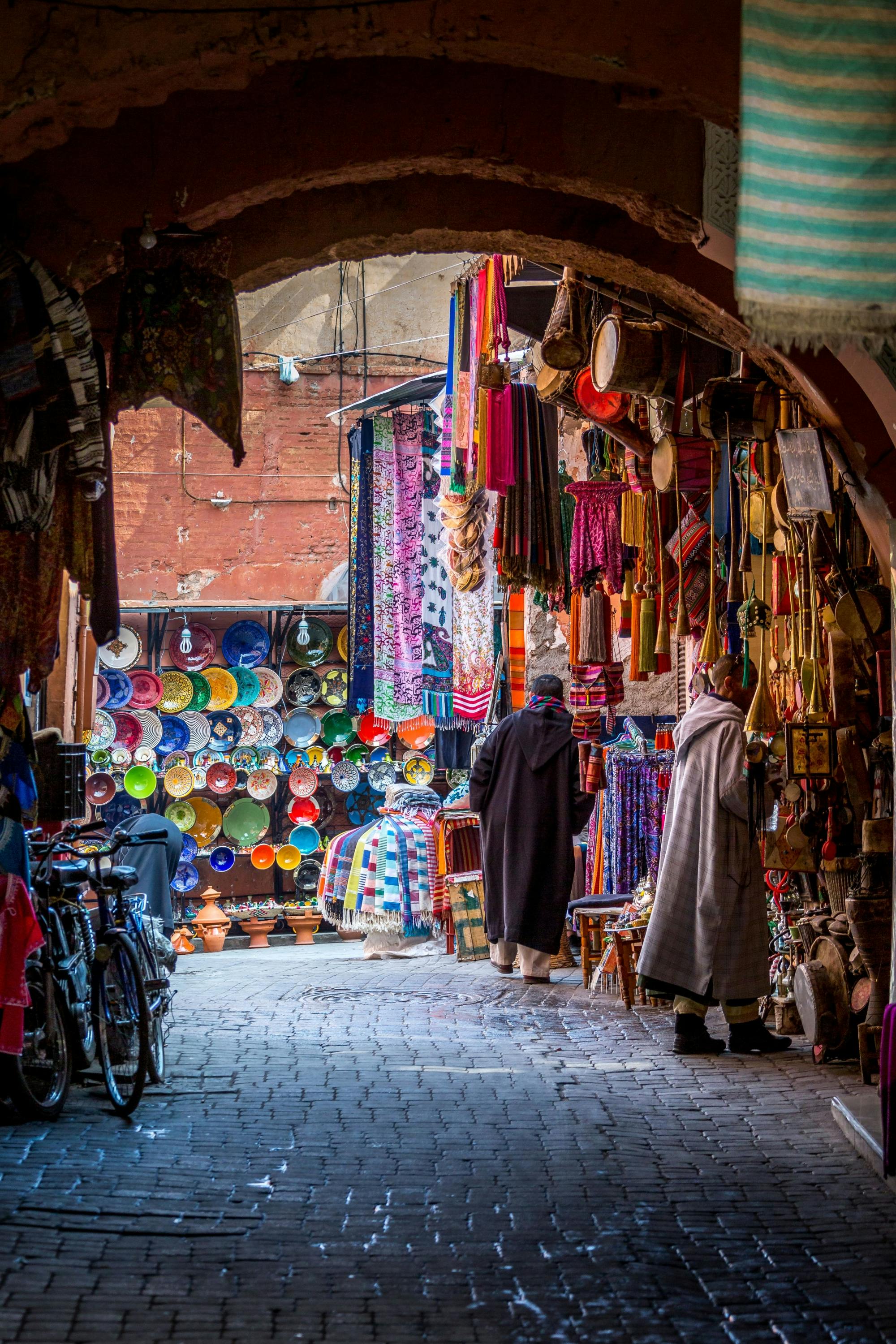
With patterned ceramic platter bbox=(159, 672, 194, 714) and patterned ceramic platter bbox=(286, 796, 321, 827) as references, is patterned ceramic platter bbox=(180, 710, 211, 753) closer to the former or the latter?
patterned ceramic platter bbox=(159, 672, 194, 714)

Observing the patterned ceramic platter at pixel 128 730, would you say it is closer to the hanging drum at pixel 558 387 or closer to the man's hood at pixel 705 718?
the hanging drum at pixel 558 387

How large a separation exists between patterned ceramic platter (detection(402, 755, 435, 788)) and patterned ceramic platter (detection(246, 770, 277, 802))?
4.87 ft

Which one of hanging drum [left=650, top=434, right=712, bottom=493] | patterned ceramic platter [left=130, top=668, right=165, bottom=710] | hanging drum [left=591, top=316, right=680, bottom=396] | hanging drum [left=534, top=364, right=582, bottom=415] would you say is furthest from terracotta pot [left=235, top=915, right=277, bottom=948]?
hanging drum [left=591, top=316, right=680, bottom=396]

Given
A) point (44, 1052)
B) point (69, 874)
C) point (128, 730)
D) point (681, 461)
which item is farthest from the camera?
point (128, 730)

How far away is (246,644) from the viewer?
15445 millimetres

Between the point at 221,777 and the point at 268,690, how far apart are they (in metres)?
1.06

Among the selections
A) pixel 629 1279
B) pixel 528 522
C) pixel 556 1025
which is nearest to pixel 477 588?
pixel 528 522

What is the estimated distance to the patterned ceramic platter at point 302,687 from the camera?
1545cm

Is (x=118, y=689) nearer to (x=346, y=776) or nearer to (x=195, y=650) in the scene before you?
(x=195, y=650)

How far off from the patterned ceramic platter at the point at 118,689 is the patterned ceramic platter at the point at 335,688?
2.07 meters

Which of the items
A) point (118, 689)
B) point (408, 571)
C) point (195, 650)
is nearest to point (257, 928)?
point (118, 689)

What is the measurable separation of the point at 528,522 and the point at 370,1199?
588 cm

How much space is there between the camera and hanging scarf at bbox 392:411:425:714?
1309 centimetres

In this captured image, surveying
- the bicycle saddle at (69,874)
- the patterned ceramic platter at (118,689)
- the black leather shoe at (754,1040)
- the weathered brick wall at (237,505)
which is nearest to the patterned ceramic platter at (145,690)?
the patterned ceramic platter at (118,689)
